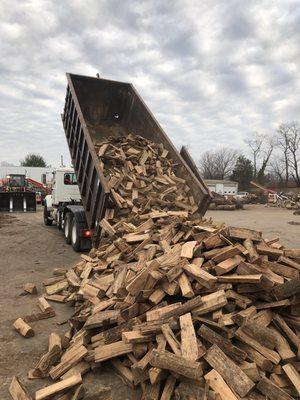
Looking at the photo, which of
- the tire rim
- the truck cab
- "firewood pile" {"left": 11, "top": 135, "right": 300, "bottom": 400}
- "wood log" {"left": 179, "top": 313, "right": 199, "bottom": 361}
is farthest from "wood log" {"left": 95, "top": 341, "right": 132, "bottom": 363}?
the tire rim

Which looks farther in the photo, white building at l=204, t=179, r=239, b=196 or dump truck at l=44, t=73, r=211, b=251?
white building at l=204, t=179, r=239, b=196

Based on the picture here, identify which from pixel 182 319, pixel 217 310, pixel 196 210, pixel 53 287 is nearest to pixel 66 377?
pixel 182 319

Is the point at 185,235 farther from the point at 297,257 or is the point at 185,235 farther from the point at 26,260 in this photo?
the point at 26,260

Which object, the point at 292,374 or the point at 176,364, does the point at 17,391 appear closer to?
the point at 176,364

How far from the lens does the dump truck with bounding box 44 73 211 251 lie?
28.6ft

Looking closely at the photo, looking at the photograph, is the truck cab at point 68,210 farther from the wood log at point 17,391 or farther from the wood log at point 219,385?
the wood log at point 219,385

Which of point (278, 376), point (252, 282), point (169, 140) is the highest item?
point (169, 140)

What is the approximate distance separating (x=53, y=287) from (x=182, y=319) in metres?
3.72

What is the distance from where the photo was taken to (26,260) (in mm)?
9992

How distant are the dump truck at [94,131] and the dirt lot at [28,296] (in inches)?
41.5

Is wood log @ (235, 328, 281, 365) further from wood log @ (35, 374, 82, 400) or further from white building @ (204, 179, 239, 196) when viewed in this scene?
white building @ (204, 179, 239, 196)

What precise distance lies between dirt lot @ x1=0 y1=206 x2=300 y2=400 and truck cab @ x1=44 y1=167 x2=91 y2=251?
410 mm

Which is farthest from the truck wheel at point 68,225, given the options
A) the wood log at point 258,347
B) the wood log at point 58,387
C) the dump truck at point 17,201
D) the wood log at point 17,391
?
the dump truck at point 17,201

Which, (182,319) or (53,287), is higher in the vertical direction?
(182,319)
